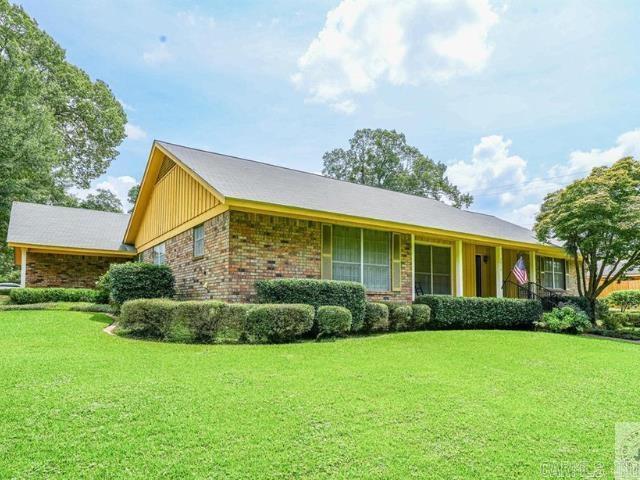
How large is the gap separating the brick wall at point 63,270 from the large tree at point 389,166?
86.8ft

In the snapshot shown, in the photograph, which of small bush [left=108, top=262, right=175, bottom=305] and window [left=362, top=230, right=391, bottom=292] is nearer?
window [left=362, top=230, right=391, bottom=292]

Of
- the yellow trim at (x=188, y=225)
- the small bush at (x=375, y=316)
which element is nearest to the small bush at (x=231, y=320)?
the yellow trim at (x=188, y=225)

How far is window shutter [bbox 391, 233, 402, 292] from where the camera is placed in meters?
12.0

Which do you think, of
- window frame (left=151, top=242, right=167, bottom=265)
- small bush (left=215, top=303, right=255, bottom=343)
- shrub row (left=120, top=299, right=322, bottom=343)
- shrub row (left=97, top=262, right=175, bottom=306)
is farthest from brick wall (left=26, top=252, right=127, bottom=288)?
small bush (left=215, top=303, right=255, bottom=343)

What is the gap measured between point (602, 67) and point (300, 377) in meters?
13.0

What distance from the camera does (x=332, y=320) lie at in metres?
8.69

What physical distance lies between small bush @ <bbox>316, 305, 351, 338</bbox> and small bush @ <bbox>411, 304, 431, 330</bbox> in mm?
2634

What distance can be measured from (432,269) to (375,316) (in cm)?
543

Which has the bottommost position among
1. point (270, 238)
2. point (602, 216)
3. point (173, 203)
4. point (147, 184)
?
point (270, 238)

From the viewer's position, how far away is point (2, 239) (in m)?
24.8

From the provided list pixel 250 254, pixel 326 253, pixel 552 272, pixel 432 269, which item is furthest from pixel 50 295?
pixel 552 272

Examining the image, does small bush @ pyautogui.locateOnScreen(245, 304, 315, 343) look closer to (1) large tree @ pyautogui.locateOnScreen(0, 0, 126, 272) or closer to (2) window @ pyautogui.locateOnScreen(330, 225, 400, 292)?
(2) window @ pyautogui.locateOnScreen(330, 225, 400, 292)

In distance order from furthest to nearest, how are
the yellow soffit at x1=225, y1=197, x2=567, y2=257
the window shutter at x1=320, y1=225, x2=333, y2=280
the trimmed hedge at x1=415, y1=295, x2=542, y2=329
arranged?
the trimmed hedge at x1=415, y1=295, x2=542, y2=329 < the window shutter at x1=320, y1=225, x2=333, y2=280 < the yellow soffit at x1=225, y1=197, x2=567, y2=257

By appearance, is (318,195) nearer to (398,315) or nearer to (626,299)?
(398,315)
